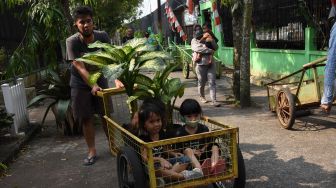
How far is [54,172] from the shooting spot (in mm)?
4875

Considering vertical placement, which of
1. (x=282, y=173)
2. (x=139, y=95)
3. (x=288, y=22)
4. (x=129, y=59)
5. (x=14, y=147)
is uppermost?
(x=288, y=22)

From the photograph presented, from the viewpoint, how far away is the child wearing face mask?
10.4ft

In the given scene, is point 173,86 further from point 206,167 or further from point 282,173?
point 282,173

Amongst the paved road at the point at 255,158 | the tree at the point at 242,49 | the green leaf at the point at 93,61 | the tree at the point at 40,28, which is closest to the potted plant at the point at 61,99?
the paved road at the point at 255,158

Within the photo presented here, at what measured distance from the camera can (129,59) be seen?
12.8 feet

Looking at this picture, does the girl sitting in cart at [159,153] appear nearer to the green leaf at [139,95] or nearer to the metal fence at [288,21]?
the green leaf at [139,95]

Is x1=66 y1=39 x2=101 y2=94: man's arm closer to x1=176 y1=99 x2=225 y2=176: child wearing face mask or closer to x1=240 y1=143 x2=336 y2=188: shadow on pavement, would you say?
x1=176 y1=99 x2=225 y2=176: child wearing face mask

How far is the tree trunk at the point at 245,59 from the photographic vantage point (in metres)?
7.25

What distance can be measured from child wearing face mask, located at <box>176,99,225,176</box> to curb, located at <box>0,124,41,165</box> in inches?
108

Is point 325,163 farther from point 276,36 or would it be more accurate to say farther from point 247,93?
point 276,36

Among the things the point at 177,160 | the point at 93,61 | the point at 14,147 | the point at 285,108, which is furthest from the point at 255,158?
the point at 14,147

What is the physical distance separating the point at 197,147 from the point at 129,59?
115 cm

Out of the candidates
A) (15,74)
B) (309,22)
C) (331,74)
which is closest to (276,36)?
(309,22)

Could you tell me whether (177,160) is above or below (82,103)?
below
